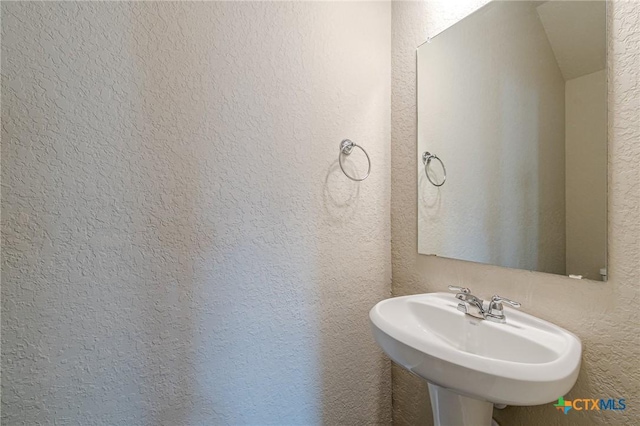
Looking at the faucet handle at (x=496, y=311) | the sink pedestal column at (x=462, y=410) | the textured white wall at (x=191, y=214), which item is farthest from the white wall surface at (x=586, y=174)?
the textured white wall at (x=191, y=214)

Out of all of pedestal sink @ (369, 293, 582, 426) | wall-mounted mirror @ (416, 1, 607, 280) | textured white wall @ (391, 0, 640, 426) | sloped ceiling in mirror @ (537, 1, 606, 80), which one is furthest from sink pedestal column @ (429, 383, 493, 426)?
sloped ceiling in mirror @ (537, 1, 606, 80)

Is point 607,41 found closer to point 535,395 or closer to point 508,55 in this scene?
point 508,55

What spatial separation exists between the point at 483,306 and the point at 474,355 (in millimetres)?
354

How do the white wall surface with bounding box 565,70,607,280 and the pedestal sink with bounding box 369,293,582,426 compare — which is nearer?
the pedestal sink with bounding box 369,293,582,426

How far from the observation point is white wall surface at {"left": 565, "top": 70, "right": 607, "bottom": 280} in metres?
0.73

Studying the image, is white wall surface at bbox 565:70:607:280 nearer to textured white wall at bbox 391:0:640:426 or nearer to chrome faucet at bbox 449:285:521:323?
textured white wall at bbox 391:0:640:426

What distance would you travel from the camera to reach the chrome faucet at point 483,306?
864 mm

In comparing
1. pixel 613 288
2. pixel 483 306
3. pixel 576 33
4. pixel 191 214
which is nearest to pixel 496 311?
pixel 483 306

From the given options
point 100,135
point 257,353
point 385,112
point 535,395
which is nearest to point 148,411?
point 257,353

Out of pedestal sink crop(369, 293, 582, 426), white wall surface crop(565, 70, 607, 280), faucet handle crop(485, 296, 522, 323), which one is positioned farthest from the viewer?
faucet handle crop(485, 296, 522, 323)

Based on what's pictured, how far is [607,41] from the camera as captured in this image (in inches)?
28.4

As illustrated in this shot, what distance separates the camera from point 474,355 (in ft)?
2.03

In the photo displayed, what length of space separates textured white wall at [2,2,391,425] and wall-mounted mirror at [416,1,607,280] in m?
0.28

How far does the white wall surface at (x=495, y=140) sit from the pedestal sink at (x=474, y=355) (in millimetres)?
198
